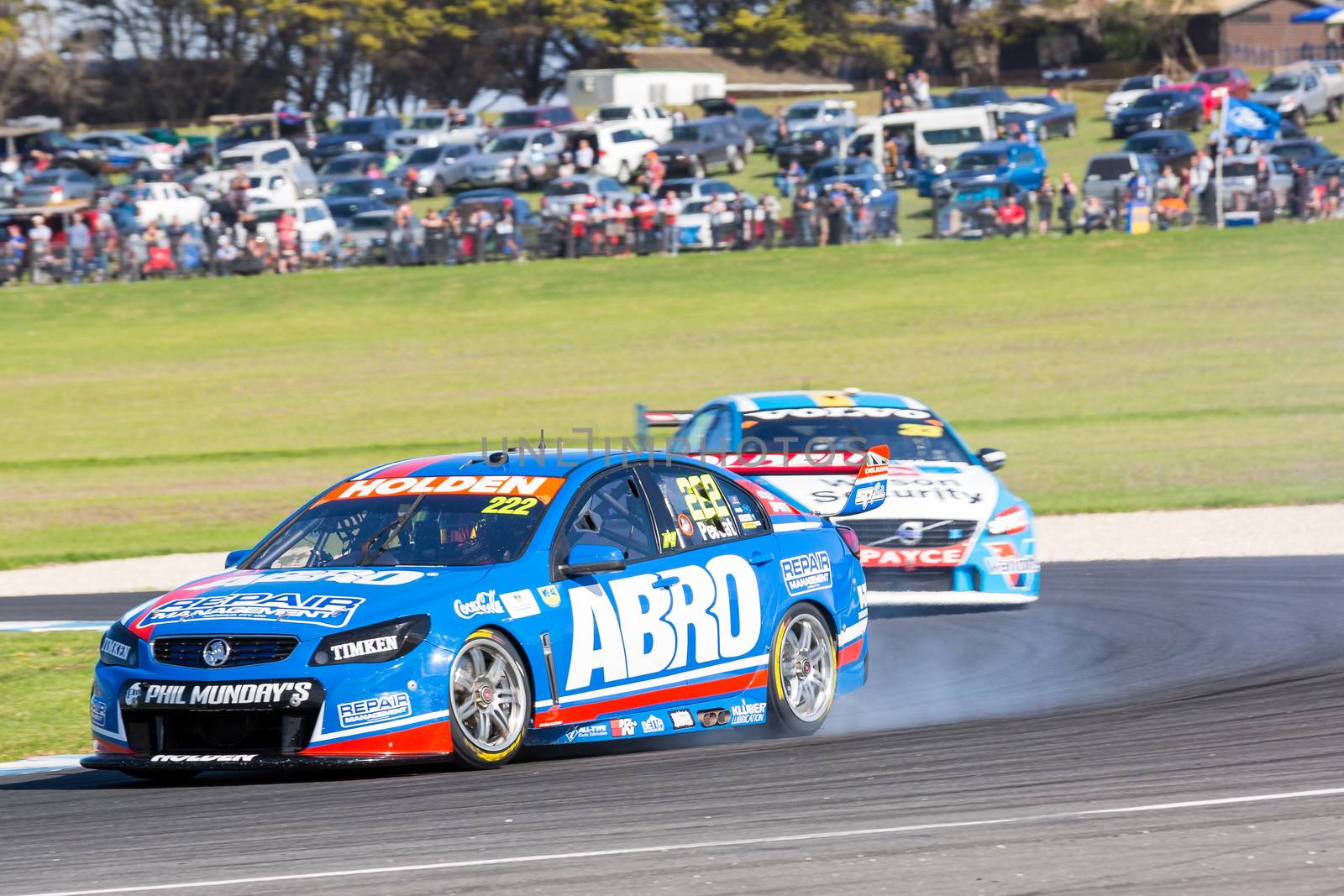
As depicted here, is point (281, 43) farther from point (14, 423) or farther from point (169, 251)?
point (14, 423)

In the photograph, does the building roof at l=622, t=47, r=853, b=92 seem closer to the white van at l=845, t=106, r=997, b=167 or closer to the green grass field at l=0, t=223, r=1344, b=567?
the white van at l=845, t=106, r=997, b=167

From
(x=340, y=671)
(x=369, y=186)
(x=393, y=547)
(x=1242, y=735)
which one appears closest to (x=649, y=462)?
(x=393, y=547)

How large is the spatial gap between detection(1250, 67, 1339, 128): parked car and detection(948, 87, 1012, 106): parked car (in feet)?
27.0

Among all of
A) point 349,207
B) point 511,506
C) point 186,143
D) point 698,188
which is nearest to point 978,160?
point 698,188

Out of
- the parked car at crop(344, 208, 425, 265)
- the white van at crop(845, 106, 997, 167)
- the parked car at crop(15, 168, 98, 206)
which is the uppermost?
the white van at crop(845, 106, 997, 167)

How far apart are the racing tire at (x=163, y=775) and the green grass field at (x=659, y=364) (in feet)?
36.5

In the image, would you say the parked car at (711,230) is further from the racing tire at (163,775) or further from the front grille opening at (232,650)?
the front grille opening at (232,650)

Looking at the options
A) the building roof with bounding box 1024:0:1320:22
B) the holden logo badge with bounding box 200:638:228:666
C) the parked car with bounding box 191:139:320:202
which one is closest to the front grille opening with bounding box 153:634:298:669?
Answer: the holden logo badge with bounding box 200:638:228:666

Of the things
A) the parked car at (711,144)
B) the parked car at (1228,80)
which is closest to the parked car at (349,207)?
the parked car at (711,144)

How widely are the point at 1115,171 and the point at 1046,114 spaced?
55.9 feet

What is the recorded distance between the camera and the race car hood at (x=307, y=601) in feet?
23.2

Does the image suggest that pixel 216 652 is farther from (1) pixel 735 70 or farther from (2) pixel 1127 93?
(1) pixel 735 70

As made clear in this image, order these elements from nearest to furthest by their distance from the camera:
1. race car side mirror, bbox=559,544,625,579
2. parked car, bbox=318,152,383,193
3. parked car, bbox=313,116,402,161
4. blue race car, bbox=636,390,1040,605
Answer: race car side mirror, bbox=559,544,625,579 < blue race car, bbox=636,390,1040,605 < parked car, bbox=318,152,383,193 < parked car, bbox=313,116,402,161

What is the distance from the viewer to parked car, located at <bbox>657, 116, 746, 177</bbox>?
53.5 m
